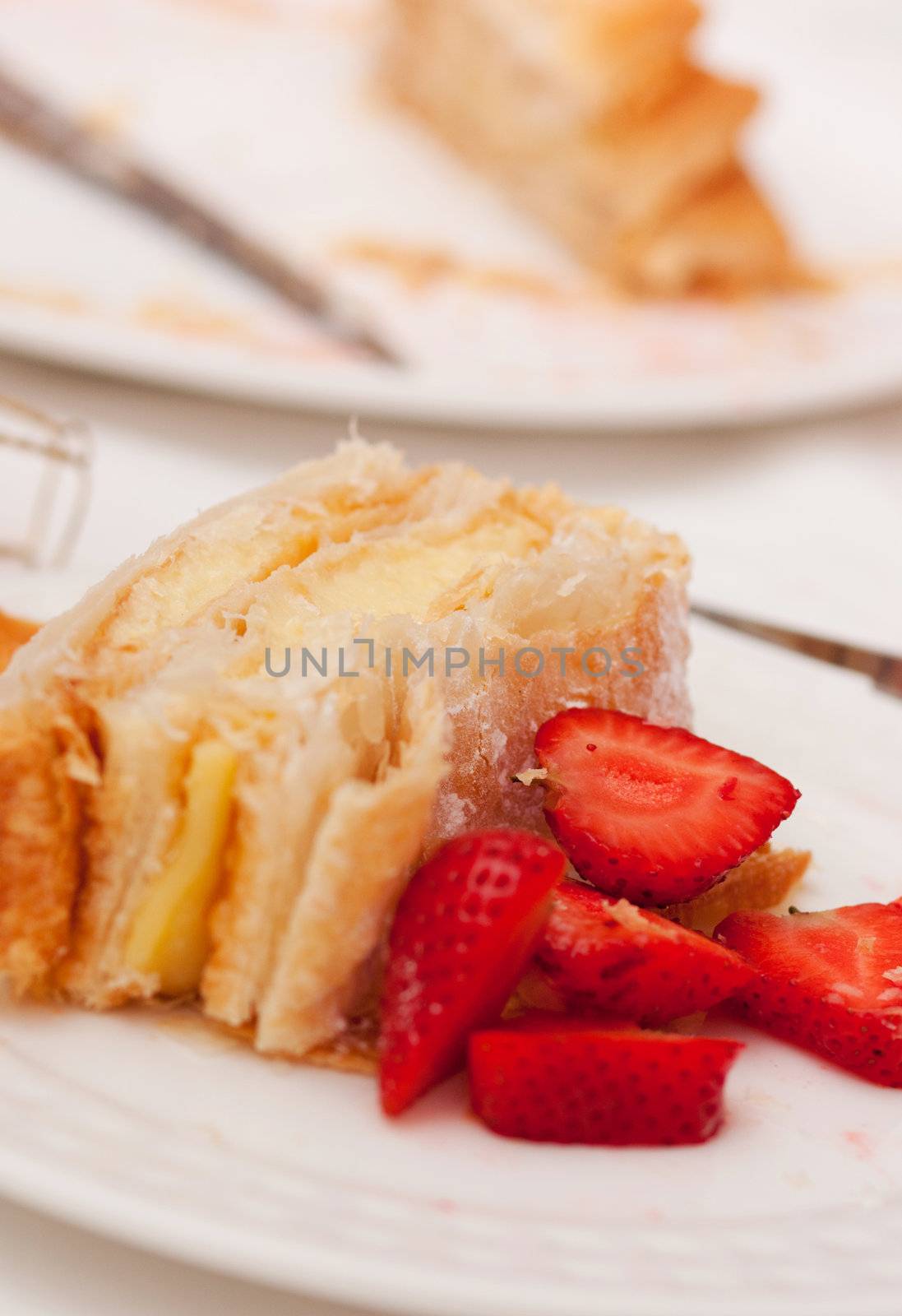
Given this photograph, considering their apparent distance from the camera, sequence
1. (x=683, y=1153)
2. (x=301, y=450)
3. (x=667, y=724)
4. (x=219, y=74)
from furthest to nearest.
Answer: (x=219, y=74) → (x=301, y=450) → (x=667, y=724) → (x=683, y=1153)

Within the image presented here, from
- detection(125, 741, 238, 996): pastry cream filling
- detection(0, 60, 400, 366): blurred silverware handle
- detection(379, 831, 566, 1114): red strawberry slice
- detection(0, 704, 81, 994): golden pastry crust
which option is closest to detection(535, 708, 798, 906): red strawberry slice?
detection(379, 831, 566, 1114): red strawberry slice

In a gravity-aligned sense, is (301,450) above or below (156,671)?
above

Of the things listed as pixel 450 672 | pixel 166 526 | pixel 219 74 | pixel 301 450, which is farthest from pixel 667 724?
pixel 219 74

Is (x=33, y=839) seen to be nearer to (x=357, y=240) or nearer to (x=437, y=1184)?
(x=437, y=1184)

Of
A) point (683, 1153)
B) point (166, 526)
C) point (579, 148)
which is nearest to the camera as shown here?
point (683, 1153)

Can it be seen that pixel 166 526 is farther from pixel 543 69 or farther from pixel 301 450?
pixel 543 69

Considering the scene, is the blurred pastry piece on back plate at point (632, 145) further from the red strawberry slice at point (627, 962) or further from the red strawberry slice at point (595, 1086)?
the red strawberry slice at point (595, 1086)

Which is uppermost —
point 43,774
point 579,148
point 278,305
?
point 579,148

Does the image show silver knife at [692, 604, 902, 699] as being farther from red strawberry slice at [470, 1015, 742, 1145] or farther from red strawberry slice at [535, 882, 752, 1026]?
red strawberry slice at [470, 1015, 742, 1145]
